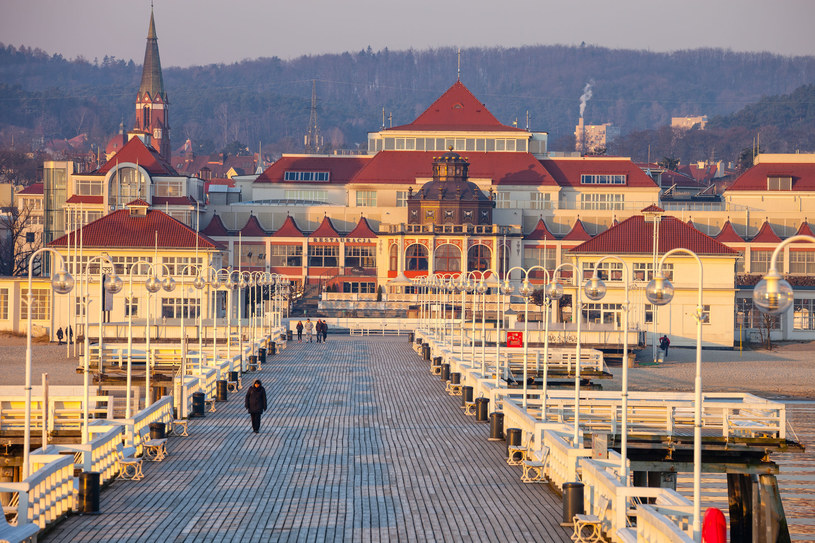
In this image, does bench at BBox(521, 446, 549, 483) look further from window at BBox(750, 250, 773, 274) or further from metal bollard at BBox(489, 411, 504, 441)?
window at BBox(750, 250, 773, 274)

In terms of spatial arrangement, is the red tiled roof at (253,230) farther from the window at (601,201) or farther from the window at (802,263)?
the window at (802,263)

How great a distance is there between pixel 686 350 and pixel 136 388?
4542cm

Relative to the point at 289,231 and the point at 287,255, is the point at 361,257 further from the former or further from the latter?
the point at 289,231

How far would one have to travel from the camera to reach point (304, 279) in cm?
11519

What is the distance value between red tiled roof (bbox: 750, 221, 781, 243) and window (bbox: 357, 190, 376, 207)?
3746cm

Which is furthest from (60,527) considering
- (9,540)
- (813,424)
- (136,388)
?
(813,424)

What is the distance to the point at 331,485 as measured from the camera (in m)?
25.0

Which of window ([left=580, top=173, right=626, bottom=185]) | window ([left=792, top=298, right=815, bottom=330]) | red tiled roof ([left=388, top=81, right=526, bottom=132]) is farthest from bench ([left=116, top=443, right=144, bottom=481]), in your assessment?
red tiled roof ([left=388, top=81, right=526, bottom=132])

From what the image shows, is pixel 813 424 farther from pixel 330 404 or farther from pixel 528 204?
pixel 528 204

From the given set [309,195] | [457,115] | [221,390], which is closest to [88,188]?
[309,195]

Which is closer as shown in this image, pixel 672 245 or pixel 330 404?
pixel 330 404

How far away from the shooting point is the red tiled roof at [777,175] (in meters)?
122

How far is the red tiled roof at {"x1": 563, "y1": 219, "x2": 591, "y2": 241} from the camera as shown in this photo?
11519 centimetres

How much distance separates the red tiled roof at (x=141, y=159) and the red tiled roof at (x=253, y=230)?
847 cm
